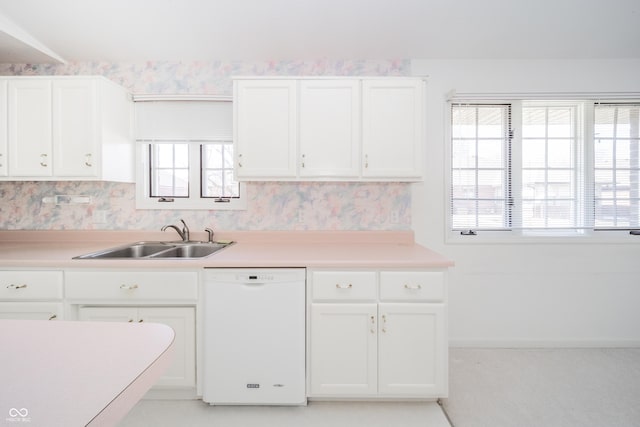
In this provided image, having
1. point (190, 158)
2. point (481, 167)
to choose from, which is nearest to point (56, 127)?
point (190, 158)

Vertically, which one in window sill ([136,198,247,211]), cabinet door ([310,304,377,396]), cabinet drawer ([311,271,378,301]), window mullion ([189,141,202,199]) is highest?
window mullion ([189,141,202,199])

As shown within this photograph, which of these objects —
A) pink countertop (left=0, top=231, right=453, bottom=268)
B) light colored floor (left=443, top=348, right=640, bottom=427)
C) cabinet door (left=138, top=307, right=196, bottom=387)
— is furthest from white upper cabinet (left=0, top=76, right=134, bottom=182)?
light colored floor (left=443, top=348, right=640, bottom=427)

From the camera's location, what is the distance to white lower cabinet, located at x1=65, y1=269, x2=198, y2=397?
1773 millimetres

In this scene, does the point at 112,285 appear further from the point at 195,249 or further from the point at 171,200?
the point at 171,200

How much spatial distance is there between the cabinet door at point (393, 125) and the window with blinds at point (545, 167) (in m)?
0.62

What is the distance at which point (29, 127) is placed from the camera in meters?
2.10

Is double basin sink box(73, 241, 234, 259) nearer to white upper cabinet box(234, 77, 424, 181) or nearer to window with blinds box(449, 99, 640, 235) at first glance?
white upper cabinet box(234, 77, 424, 181)

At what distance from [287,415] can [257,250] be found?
1027 millimetres

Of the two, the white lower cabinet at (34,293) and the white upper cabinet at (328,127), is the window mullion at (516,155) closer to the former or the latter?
the white upper cabinet at (328,127)

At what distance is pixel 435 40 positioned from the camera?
2.25 metres

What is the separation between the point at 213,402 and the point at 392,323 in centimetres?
116

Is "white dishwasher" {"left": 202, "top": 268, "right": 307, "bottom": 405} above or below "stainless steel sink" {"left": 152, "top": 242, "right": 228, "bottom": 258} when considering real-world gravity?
below

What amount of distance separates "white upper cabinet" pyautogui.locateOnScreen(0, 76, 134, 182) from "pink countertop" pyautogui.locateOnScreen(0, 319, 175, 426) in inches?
65.9

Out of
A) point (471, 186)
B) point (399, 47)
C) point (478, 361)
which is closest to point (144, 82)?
point (399, 47)
